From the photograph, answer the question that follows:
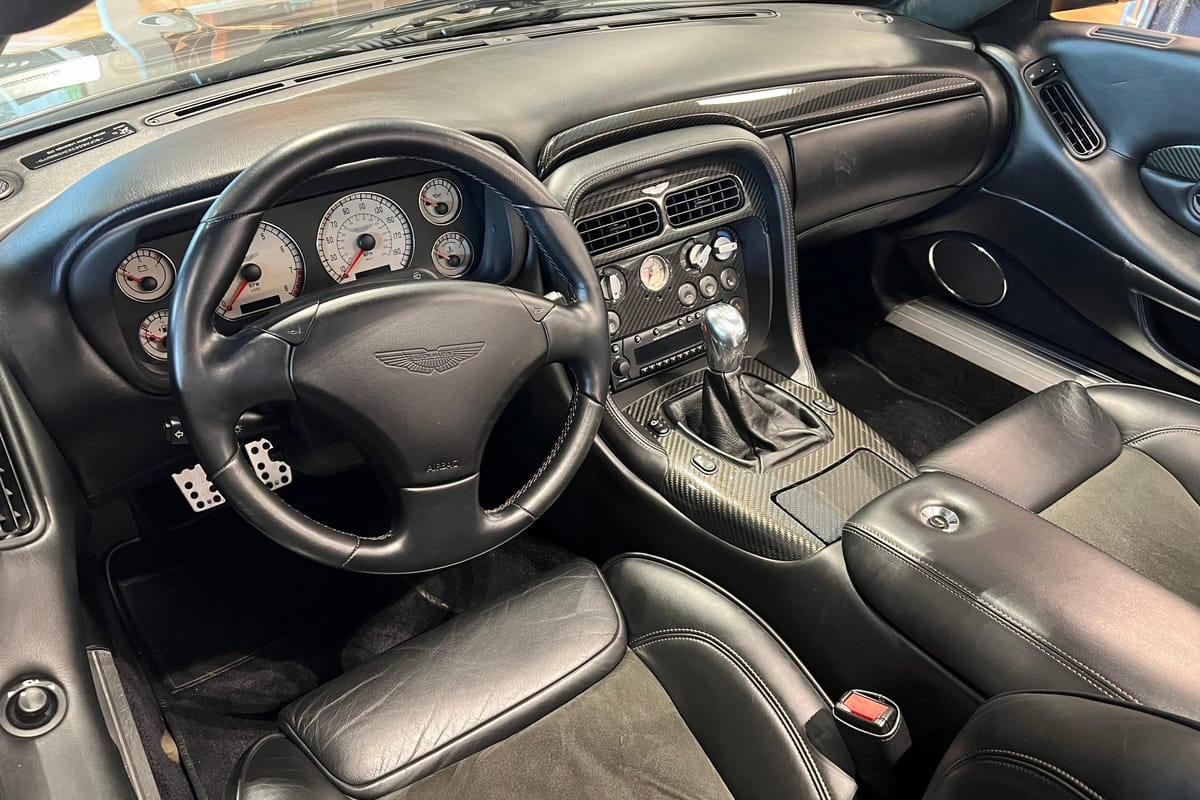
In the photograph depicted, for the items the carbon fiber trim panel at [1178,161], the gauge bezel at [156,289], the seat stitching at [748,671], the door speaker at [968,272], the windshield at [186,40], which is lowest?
the door speaker at [968,272]

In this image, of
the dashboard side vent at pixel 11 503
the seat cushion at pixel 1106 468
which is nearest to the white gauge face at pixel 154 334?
the dashboard side vent at pixel 11 503

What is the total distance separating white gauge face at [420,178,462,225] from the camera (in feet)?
4.19

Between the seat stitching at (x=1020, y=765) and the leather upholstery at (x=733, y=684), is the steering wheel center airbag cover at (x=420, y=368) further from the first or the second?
the seat stitching at (x=1020, y=765)

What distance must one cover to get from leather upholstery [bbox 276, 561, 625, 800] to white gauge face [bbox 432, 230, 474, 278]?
0.48 meters

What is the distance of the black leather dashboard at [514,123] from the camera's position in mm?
1066

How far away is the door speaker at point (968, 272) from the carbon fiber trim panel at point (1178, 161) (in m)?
0.39

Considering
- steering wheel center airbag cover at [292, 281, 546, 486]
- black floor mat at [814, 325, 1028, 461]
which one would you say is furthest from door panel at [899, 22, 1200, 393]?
steering wheel center airbag cover at [292, 281, 546, 486]

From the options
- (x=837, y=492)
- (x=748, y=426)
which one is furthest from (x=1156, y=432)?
(x=748, y=426)

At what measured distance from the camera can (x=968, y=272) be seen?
2.23 meters

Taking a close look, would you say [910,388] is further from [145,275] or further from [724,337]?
[145,275]

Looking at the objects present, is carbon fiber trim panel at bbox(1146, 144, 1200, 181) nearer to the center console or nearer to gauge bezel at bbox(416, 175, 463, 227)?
the center console

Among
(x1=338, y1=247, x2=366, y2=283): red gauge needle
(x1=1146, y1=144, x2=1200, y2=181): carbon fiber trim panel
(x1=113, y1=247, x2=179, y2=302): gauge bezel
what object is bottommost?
(x1=1146, y1=144, x2=1200, y2=181): carbon fiber trim panel

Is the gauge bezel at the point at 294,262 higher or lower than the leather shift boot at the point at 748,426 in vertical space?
higher

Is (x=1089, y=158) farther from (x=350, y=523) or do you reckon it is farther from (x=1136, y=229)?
(x=350, y=523)
